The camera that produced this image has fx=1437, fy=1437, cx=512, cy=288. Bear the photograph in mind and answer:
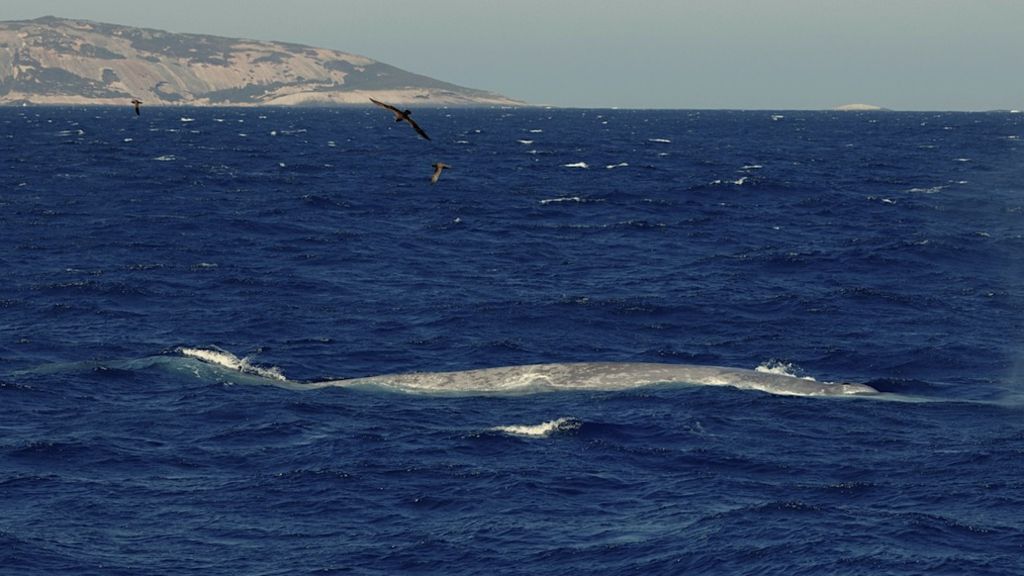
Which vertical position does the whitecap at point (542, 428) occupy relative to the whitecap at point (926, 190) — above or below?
below

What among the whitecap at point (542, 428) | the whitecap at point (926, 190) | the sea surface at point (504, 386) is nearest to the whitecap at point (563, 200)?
the sea surface at point (504, 386)

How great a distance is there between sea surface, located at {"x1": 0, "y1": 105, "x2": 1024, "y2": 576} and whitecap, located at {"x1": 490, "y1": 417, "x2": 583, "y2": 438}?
185 mm

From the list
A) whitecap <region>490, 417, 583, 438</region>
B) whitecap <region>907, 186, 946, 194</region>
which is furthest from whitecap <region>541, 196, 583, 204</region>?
whitecap <region>490, 417, 583, 438</region>

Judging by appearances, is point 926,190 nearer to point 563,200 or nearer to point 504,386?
point 563,200

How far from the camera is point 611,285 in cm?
7438

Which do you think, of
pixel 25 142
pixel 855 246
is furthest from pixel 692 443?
pixel 25 142

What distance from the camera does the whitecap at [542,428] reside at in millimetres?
43875

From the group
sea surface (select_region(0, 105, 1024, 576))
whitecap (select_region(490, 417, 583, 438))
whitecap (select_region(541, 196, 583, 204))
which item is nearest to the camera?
sea surface (select_region(0, 105, 1024, 576))

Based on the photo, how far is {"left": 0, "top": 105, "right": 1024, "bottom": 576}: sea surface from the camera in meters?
33.7

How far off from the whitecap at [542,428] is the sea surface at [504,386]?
19 centimetres

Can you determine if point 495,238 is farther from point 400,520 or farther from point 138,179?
point 400,520

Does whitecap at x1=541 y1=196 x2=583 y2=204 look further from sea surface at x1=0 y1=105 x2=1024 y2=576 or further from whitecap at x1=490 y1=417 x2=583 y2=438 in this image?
whitecap at x1=490 y1=417 x2=583 y2=438

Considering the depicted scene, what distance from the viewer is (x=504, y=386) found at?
51281mm

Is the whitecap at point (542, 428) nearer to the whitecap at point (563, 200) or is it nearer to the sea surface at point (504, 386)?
the sea surface at point (504, 386)
